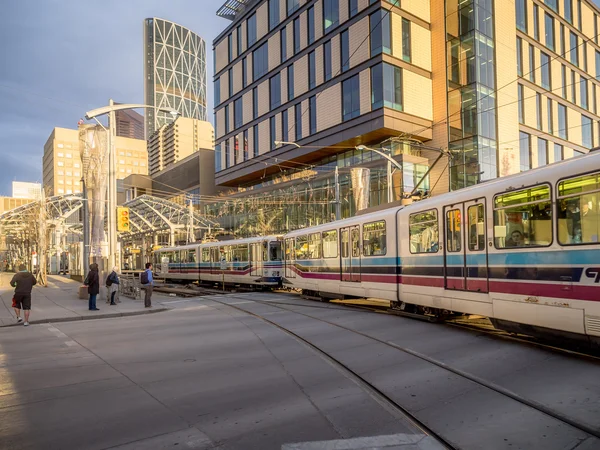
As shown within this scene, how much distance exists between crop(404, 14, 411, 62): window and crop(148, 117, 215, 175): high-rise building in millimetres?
130888

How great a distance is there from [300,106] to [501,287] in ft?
129

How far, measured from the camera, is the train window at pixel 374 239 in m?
14.5

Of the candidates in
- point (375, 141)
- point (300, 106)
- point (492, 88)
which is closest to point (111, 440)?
point (375, 141)

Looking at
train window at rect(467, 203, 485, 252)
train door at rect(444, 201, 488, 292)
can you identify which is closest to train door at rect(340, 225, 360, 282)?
train door at rect(444, 201, 488, 292)

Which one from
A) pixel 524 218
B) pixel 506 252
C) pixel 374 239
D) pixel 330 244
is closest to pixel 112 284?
pixel 330 244

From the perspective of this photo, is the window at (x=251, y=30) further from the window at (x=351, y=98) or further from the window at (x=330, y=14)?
the window at (x=351, y=98)

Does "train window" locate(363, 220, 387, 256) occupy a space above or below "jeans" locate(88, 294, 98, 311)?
above

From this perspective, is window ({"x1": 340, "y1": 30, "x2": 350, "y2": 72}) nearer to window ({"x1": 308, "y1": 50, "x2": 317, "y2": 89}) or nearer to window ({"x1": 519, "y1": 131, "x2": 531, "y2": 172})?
window ({"x1": 308, "y1": 50, "x2": 317, "y2": 89})

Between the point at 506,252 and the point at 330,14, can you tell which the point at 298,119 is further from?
the point at 506,252

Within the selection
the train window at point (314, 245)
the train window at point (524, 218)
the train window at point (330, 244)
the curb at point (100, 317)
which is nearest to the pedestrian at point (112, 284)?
the curb at point (100, 317)

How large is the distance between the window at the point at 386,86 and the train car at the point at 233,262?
1610 cm

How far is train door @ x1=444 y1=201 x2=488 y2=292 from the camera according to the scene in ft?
33.5

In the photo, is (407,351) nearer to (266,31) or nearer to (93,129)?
(93,129)

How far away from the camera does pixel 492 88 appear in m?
39.2
